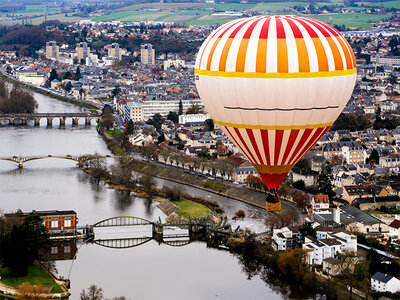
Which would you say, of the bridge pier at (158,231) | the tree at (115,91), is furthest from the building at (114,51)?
the bridge pier at (158,231)

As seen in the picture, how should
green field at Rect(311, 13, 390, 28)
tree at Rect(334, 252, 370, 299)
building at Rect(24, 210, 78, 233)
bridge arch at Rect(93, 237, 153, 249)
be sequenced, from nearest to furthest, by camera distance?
tree at Rect(334, 252, 370, 299) → bridge arch at Rect(93, 237, 153, 249) → building at Rect(24, 210, 78, 233) → green field at Rect(311, 13, 390, 28)

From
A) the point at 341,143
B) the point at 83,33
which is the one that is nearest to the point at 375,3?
the point at 83,33

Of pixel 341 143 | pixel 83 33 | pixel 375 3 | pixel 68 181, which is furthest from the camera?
pixel 375 3

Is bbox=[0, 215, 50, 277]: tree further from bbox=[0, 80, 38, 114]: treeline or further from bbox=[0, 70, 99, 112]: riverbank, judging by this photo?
bbox=[0, 70, 99, 112]: riverbank

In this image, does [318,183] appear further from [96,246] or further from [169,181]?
[96,246]

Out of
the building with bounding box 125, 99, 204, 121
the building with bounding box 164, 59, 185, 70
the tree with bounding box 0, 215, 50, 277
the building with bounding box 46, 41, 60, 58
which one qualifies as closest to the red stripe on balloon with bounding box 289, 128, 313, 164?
the tree with bounding box 0, 215, 50, 277

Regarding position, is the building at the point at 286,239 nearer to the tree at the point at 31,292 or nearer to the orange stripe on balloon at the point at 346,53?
the tree at the point at 31,292
